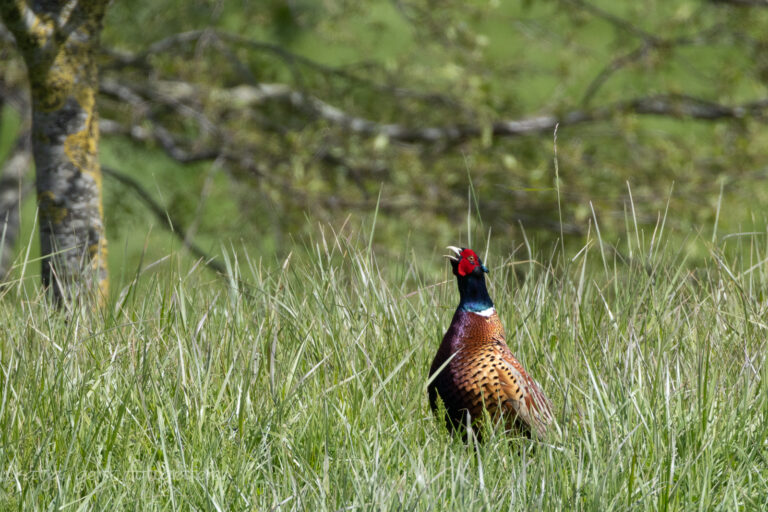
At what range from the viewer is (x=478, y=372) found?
2.19 m

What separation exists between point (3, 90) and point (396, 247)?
118 inches

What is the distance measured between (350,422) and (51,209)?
2.05 metres

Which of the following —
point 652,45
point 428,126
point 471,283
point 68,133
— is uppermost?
point 652,45

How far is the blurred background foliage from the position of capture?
19.3 ft

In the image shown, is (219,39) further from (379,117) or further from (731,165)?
(731,165)

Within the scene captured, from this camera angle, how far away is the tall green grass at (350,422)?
197cm

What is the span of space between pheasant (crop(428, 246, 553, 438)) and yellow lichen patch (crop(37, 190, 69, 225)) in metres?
2.16

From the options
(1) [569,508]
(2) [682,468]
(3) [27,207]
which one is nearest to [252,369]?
(1) [569,508]

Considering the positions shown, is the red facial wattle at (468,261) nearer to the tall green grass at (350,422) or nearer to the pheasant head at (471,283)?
the pheasant head at (471,283)

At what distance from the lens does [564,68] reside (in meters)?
6.54

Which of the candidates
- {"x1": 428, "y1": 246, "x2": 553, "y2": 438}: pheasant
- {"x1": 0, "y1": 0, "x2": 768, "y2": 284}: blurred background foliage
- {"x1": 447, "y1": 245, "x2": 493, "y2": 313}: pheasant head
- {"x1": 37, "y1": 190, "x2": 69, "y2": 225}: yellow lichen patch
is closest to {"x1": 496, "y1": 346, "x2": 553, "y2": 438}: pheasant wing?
{"x1": 428, "y1": 246, "x2": 553, "y2": 438}: pheasant

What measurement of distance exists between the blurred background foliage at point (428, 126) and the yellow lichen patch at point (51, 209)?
178cm

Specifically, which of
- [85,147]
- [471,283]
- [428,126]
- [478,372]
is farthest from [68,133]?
[428,126]

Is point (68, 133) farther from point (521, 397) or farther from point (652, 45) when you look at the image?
point (652, 45)
